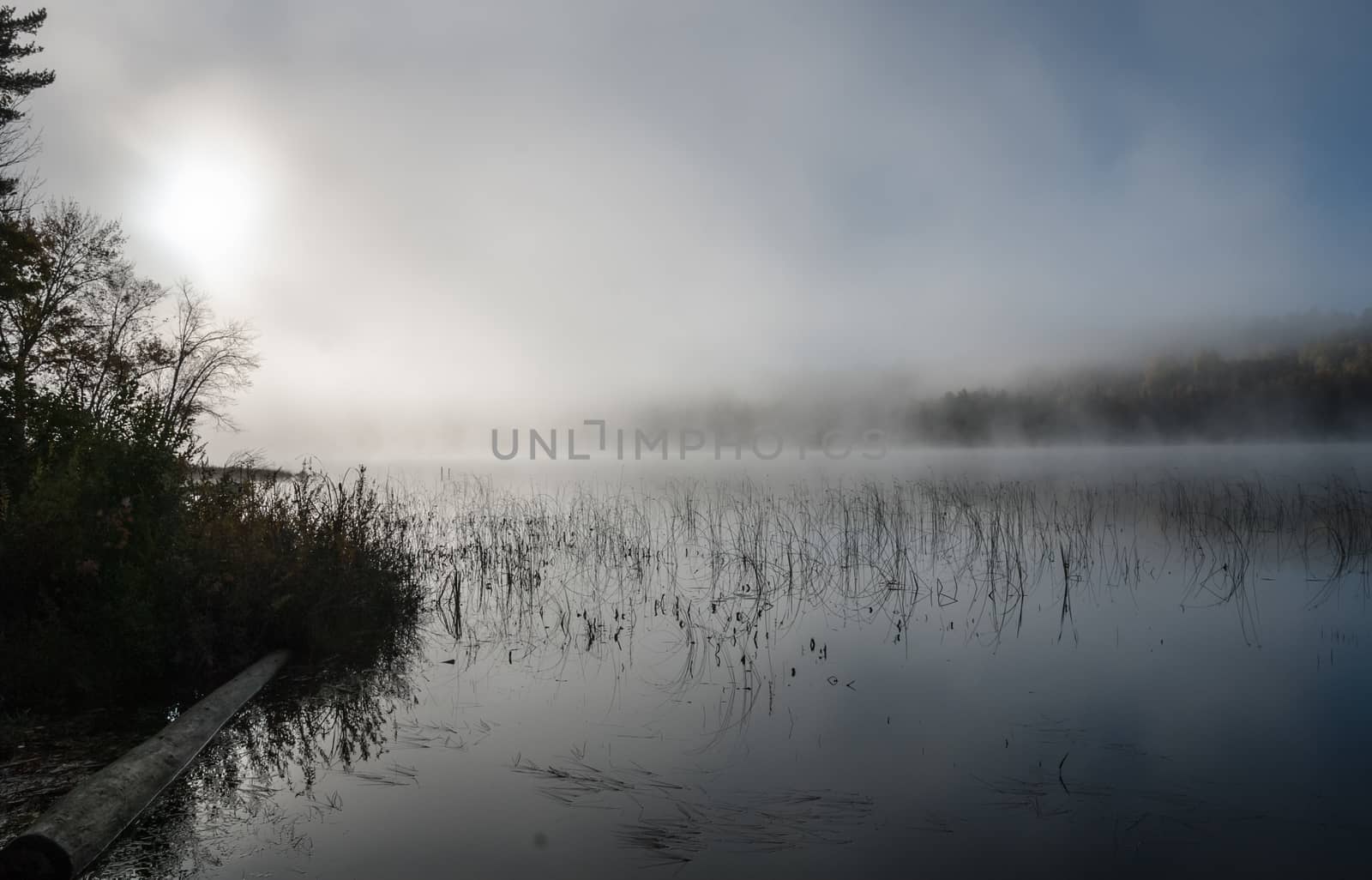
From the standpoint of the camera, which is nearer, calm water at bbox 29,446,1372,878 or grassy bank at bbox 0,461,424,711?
calm water at bbox 29,446,1372,878

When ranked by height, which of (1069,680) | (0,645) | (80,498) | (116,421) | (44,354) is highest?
(44,354)

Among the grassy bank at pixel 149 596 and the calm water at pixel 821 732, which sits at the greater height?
the grassy bank at pixel 149 596

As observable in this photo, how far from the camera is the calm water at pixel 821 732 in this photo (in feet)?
14.1

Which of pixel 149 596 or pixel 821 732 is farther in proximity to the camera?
pixel 149 596

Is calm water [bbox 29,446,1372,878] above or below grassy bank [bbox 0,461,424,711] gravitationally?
below

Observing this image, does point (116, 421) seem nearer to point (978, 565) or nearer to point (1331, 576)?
point (978, 565)

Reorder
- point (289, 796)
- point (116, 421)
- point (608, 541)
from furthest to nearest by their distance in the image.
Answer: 1. point (608, 541)
2. point (116, 421)
3. point (289, 796)

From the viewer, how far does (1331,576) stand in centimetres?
1212

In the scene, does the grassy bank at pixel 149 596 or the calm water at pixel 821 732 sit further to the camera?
the grassy bank at pixel 149 596

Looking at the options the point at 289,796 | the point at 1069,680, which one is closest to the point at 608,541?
the point at 1069,680

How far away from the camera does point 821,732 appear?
243 inches

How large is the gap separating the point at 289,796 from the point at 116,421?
571 cm

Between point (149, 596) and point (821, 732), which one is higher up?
point (149, 596)

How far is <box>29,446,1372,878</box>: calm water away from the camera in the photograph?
4.29m
